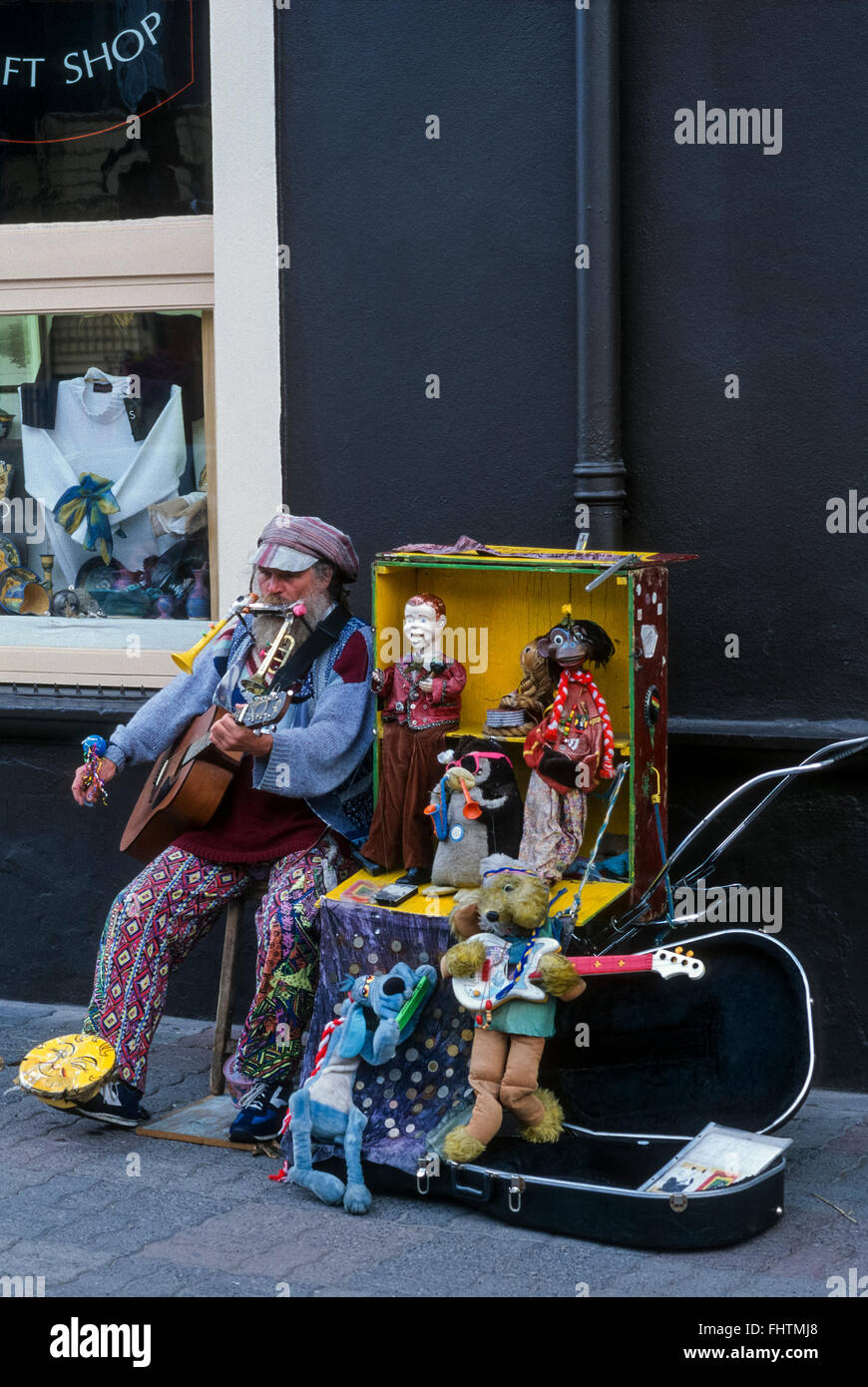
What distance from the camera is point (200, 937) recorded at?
4.85 meters

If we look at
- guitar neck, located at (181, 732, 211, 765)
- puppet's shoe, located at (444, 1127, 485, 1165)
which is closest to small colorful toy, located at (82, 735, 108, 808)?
guitar neck, located at (181, 732, 211, 765)

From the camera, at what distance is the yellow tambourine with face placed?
4457mm

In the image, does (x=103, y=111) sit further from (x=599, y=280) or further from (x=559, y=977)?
(x=559, y=977)

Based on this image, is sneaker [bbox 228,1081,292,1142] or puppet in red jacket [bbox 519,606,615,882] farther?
sneaker [bbox 228,1081,292,1142]

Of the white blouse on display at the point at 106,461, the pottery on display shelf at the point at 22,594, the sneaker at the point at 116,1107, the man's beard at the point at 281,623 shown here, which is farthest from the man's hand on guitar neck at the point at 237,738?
the pottery on display shelf at the point at 22,594

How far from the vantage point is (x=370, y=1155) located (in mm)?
4172

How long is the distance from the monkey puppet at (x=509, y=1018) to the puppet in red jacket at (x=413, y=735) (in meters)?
0.50

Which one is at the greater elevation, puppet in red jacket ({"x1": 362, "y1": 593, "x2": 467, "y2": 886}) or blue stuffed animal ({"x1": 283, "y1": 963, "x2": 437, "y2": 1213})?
puppet in red jacket ({"x1": 362, "y1": 593, "x2": 467, "y2": 886})

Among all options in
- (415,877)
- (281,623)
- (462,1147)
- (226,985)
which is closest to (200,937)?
(226,985)

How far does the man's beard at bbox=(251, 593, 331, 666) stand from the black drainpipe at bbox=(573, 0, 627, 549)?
2.77 ft

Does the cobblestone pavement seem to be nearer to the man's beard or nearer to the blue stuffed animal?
the blue stuffed animal

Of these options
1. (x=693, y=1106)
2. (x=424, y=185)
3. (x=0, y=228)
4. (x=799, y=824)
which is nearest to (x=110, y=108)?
(x=0, y=228)

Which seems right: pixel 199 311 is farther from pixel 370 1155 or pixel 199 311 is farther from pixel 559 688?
pixel 370 1155

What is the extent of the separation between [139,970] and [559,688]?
4.79 ft
